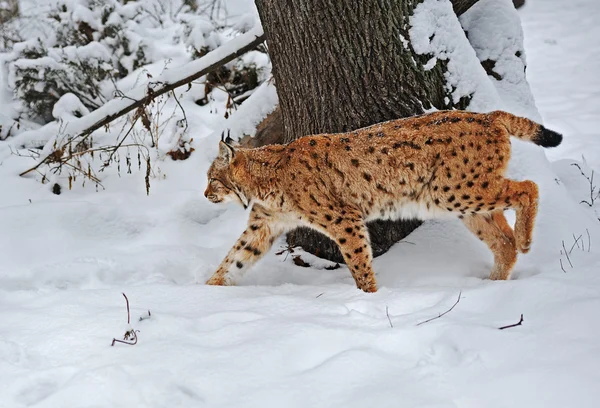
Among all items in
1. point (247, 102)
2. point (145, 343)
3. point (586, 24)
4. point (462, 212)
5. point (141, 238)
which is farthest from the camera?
point (586, 24)

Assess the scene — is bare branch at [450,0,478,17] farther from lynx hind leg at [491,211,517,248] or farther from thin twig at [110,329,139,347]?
thin twig at [110,329,139,347]

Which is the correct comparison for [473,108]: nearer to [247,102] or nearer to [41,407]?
[247,102]

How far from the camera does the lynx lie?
3.67m

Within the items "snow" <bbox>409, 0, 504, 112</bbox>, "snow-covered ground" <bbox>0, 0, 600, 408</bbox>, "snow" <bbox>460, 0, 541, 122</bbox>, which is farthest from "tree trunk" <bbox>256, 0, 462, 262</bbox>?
"snow" <bbox>460, 0, 541, 122</bbox>

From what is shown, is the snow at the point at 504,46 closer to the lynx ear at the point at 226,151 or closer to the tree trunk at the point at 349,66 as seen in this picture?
the tree trunk at the point at 349,66

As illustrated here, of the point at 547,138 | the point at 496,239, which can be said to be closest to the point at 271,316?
the point at 496,239

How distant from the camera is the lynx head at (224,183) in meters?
4.13

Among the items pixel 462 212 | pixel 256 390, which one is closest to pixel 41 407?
pixel 256 390

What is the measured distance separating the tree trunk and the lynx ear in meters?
0.63

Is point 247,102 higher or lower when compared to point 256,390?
higher

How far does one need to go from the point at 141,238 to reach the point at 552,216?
3.21 m

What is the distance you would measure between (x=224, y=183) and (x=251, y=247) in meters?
0.52

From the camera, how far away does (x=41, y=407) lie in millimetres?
2248

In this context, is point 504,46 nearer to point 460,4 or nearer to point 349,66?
point 460,4
